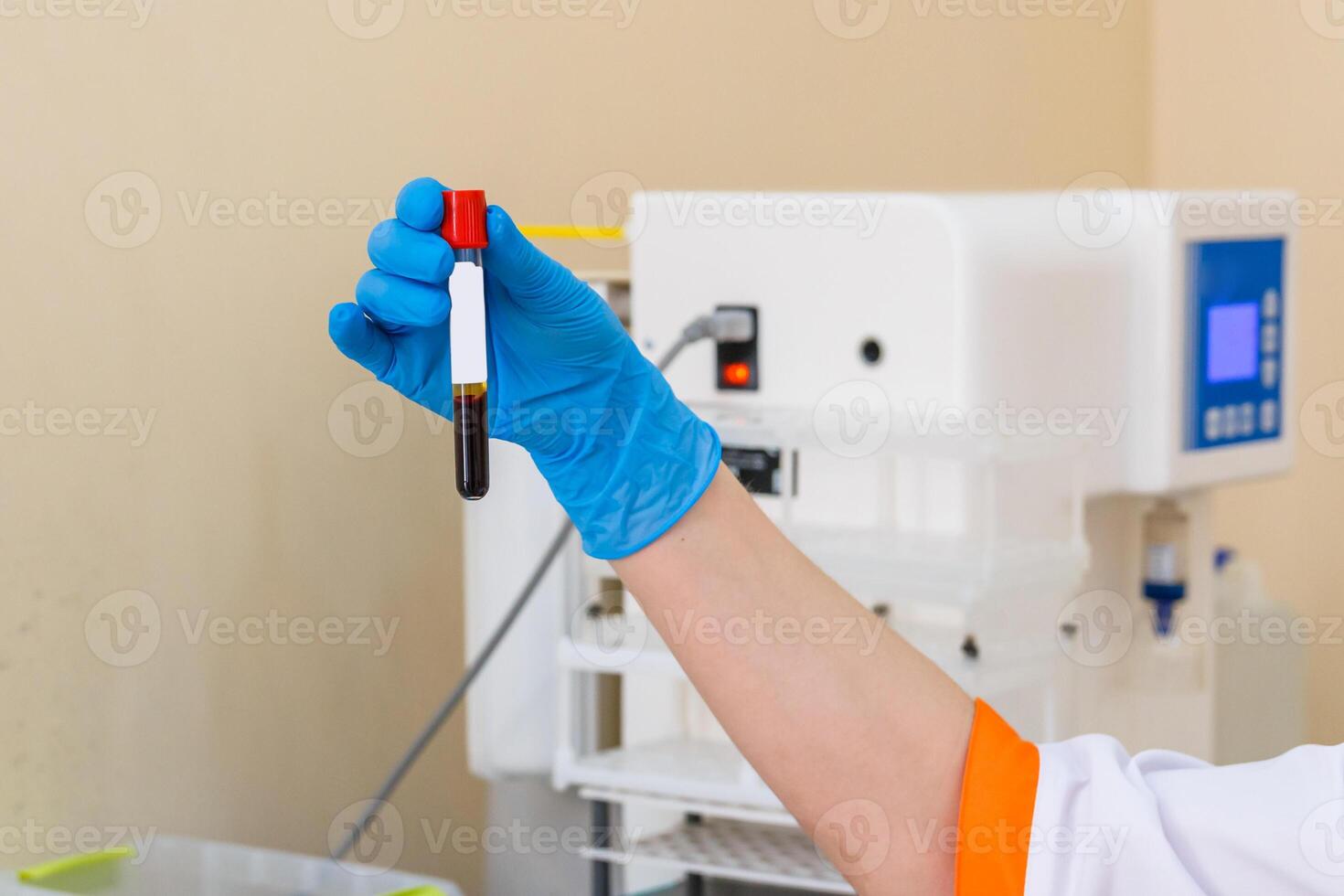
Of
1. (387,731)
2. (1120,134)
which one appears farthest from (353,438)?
(1120,134)

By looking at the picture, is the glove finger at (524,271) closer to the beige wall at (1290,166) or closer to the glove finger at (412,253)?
the glove finger at (412,253)

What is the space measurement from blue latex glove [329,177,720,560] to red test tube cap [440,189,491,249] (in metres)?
0.02

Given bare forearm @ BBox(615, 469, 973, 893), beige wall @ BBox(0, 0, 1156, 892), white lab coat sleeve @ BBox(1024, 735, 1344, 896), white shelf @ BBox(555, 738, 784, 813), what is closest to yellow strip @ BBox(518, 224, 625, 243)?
beige wall @ BBox(0, 0, 1156, 892)

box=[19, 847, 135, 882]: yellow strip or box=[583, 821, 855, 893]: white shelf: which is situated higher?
box=[19, 847, 135, 882]: yellow strip

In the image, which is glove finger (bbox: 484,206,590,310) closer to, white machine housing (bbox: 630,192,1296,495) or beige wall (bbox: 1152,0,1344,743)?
white machine housing (bbox: 630,192,1296,495)

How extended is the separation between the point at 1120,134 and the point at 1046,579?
57.7 inches

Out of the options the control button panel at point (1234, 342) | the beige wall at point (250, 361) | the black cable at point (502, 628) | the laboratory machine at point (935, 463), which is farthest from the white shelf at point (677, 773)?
the control button panel at point (1234, 342)

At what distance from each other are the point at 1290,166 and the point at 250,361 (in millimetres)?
1683

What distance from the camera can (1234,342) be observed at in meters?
1.33

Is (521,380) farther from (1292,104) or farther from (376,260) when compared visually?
(1292,104)

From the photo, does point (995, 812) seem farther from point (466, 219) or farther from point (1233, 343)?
point (1233, 343)

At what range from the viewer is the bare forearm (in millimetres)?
762

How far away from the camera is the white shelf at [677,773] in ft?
3.71

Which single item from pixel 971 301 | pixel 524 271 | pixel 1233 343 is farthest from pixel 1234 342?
pixel 524 271
